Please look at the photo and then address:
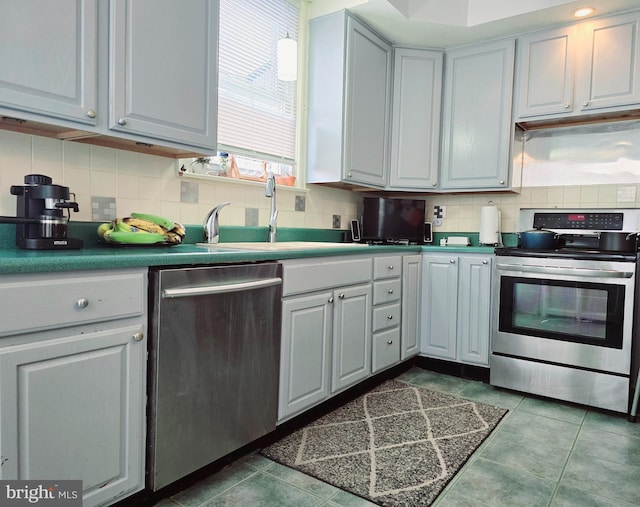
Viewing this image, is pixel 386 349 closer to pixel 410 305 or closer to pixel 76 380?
Result: pixel 410 305

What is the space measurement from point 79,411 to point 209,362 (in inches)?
17.4

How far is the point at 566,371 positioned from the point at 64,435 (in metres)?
2.52

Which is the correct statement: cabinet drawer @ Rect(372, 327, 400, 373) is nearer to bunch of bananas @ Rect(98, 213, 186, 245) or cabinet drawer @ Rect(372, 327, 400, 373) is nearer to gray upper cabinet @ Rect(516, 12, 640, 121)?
bunch of bananas @ Rect(98, 213, 186, 245)

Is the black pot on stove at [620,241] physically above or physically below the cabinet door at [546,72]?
below

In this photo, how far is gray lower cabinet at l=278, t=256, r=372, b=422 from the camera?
6.60 ft

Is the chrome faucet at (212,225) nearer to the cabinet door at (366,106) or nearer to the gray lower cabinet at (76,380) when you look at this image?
the gray lower cabinet at (76,380)

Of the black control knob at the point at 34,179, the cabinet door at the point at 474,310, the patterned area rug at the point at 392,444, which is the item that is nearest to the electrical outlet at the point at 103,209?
the black control knob at the point at 34,179

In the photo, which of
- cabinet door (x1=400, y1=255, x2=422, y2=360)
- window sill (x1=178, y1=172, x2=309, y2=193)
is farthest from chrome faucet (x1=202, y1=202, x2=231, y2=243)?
cabinet door (x1=400, y1=255, x2=422, y2=360)

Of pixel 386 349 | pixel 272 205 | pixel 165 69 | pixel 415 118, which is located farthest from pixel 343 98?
pixel 386 349

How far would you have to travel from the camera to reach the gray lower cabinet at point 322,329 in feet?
6.60

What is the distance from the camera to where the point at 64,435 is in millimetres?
1237

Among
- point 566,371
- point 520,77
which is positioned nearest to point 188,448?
point 566,371

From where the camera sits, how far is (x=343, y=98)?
9.53ft

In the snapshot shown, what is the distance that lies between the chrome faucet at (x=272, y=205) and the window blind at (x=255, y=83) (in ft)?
0.96
